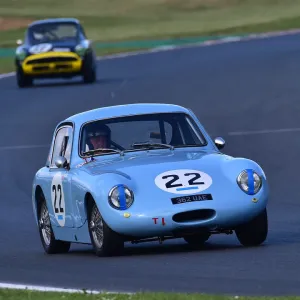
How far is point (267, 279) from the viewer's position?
26.6ft

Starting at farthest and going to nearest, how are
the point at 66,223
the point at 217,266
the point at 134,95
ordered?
1. the point at 134,95
2. the point at 66,223
3. the point at 217,266

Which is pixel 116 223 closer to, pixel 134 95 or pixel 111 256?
pixel 111 256

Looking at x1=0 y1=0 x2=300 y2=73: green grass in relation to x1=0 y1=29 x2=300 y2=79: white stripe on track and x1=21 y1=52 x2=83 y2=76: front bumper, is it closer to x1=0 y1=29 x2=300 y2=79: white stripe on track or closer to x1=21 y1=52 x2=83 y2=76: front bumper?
x1=0 y1=29 x2=300 y2=79: white stripe on track

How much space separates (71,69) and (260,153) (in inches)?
563

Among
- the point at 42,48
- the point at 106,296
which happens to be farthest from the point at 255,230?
the point at 42,48

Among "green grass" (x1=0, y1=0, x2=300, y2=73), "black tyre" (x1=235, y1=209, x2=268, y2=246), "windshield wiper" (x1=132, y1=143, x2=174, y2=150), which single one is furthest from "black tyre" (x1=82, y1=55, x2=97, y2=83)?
"black tyre" (x1=235, y1=209, x2=268, y2=246)

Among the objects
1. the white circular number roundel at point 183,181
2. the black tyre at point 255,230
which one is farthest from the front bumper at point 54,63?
the white circular number roundel at point 183,181

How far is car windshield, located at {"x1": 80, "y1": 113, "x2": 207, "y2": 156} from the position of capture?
11242mm

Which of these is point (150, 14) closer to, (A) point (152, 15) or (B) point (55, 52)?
(A) point (152, 15)

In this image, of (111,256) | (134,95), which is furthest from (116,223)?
(134,95)

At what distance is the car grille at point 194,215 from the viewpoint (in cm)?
1002

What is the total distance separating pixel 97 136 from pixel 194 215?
66.4 inches

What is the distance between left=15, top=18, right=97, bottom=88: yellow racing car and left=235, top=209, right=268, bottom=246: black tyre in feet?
76.0

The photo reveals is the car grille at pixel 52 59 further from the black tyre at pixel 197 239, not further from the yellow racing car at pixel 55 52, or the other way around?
the black tyre at pixel 197 239
